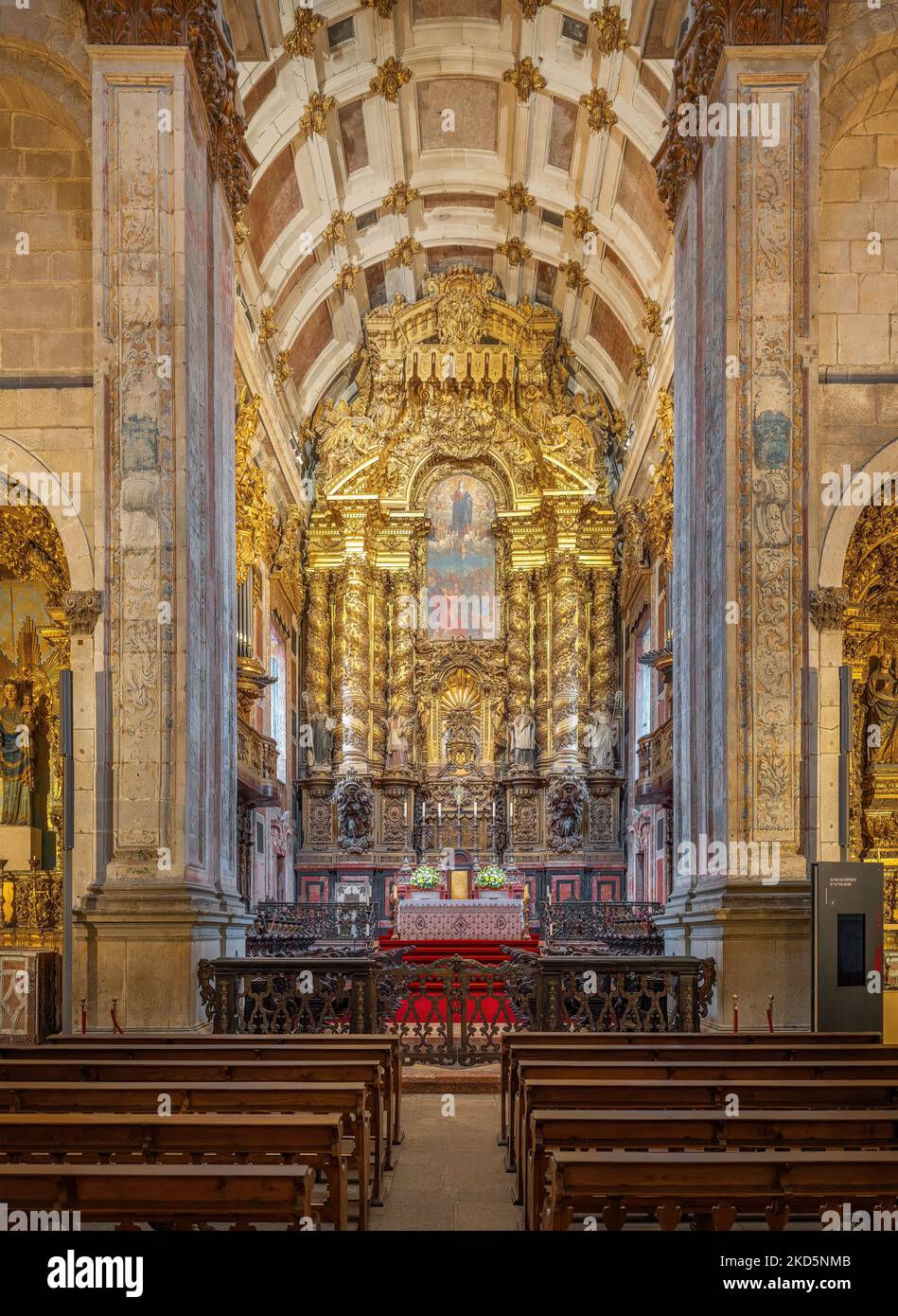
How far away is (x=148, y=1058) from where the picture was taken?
26.5 ft

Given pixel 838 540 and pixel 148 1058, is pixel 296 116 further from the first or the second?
pixel 148 1058

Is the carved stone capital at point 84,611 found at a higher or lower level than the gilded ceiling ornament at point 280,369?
lower

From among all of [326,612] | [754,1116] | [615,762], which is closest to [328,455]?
[326,612]

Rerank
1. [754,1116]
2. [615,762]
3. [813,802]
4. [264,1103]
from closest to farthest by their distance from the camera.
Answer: [754,1116]
[264,1103]
[813,802]
[615,762]

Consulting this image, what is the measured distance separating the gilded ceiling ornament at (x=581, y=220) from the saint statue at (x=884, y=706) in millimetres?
13874

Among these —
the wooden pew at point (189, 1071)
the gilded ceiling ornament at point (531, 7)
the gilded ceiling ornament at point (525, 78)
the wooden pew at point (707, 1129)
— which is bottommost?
the wooden pew at point (189, 1071)

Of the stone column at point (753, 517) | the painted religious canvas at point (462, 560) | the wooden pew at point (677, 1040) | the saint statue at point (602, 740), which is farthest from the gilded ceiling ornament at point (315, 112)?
the wooden pew at point (677, 1040)

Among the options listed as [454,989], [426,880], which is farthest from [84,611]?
[426,880]

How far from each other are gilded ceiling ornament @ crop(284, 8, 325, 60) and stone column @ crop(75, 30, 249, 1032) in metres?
8.87

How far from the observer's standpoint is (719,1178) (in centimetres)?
508

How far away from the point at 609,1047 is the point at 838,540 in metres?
7.29

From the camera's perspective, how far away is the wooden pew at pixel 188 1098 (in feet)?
21.6

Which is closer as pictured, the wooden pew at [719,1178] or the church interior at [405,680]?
the wooden pew at [719,1178]

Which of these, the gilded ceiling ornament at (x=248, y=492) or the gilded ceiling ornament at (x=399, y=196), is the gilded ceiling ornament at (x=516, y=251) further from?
the gilded ceiling ornament at (x=248, y=492)
